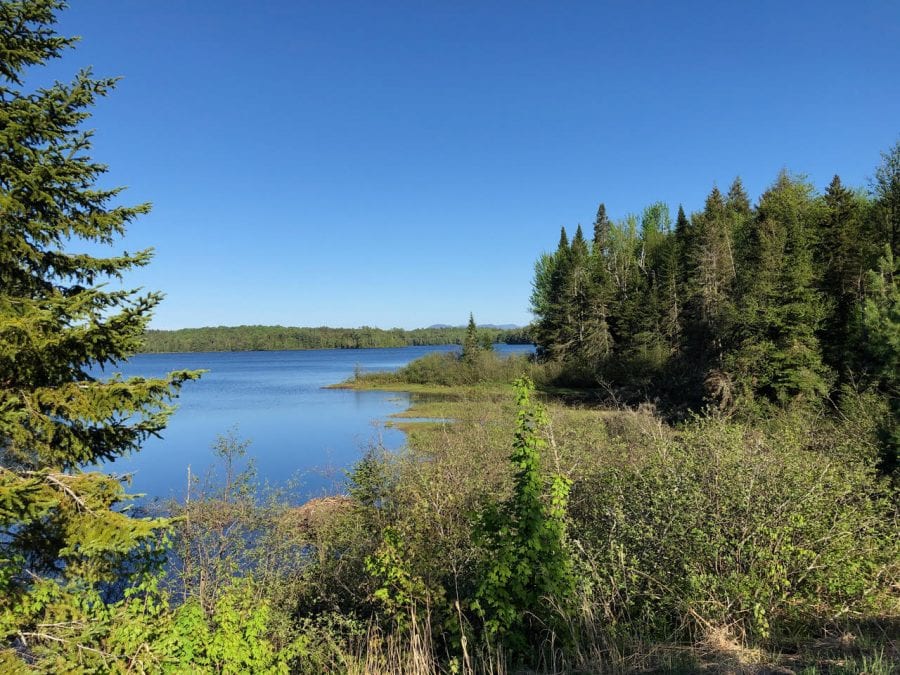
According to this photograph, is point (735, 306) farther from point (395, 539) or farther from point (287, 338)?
point (287, 338)

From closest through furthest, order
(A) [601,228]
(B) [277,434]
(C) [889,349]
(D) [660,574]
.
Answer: (D) [660,574] < (C) [889,349] < (B) [277,434] < (A) [601,228]

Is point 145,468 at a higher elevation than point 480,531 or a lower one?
lower

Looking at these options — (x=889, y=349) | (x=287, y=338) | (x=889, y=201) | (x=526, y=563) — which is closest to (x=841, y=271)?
(x=889, y=201)

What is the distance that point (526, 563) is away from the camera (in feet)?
19.3

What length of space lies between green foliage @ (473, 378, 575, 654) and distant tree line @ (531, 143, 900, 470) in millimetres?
8897

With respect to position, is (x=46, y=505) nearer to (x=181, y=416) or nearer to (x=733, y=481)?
(x=733, y=481)

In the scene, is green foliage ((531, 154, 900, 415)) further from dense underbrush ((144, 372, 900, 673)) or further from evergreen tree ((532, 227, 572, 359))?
dense underbrush ((144, 372, 900, 673))

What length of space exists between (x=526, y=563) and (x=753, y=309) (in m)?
26.5

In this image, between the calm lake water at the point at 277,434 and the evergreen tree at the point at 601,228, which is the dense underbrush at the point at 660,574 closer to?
the calm lake water at the point at 277,434

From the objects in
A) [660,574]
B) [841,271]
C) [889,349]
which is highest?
[841,271]

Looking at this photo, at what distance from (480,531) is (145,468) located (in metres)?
24.2

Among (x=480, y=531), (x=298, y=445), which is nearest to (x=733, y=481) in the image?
(x=480, y=531)

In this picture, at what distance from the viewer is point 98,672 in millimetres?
4816

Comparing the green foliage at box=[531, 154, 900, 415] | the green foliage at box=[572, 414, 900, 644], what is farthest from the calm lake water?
the green foliage at box=[531, 154, 900, 415]
